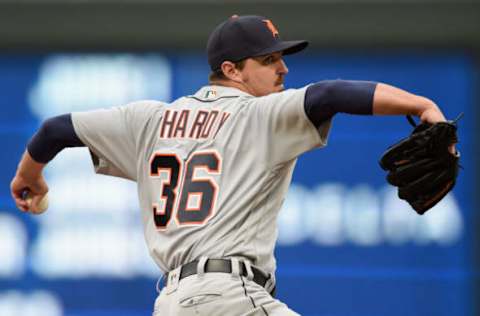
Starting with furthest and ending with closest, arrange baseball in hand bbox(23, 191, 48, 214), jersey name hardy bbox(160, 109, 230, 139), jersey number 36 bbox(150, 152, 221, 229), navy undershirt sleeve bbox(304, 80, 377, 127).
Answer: baseball in hand bbox(23, 191, 48, 214), jersey name hardy bbox(160, 109, 230, 139), jersey number 36 bbox(150, 152, 221, 229), navy undershirt sleeve bbox(304, 80, 377, 127)

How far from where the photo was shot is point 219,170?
5105mm

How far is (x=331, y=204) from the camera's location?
979 cm

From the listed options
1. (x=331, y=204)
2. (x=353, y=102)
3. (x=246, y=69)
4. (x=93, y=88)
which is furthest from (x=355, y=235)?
(x=353, y=102)

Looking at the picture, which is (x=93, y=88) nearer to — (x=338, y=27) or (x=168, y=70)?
(x=168, y=70)

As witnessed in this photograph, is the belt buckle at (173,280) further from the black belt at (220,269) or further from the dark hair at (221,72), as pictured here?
the dark hair at (221,72)

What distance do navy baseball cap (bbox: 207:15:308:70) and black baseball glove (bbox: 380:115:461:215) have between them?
0.76 m

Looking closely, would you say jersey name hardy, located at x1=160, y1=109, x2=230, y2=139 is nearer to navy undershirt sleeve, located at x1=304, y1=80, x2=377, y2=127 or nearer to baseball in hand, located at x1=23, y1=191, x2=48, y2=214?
navy undershirt sleeve, located at x1=304, y1=80, x2=377, y2=127

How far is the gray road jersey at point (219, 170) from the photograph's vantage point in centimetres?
502

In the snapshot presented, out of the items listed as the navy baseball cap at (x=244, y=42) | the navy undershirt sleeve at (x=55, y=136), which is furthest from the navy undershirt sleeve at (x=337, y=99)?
the navy undershirt sleeve at (x=55, y=136)

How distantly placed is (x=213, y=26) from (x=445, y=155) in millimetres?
5062

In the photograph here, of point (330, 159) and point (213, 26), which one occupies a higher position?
point (213, 26)

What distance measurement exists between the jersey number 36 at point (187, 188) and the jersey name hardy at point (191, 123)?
3.4 inches

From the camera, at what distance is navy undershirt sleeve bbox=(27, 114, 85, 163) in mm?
5527

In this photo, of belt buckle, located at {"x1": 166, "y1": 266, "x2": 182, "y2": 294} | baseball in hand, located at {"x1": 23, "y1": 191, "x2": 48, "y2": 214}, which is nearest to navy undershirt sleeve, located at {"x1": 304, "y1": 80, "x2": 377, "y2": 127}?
belt buckle, located at {"x1": 166, "y1": 266, "x2": 182, "y2": 294}
